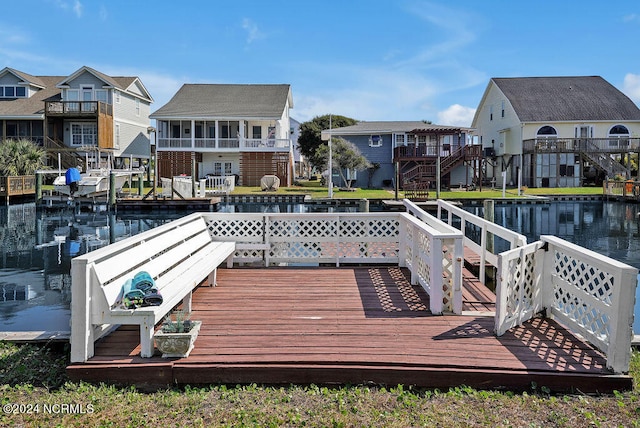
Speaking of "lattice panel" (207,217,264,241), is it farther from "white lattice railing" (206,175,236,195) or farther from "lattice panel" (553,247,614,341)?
"white lattice railing" (206,175,236,195)

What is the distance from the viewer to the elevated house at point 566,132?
43469mm

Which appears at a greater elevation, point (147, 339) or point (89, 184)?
point (89, 184)

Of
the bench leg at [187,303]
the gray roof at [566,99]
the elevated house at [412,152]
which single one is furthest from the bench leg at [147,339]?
the gray roof at [566,99]

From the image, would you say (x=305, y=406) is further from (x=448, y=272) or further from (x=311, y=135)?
(x=311, y=135)

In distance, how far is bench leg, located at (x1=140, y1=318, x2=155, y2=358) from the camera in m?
5.09

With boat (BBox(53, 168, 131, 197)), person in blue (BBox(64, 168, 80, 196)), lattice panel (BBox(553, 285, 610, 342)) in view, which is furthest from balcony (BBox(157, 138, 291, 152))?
lattice panel (BBox(553, 285, 610, 342))

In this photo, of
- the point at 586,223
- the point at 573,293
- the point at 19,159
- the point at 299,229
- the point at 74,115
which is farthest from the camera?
the point at 74,115

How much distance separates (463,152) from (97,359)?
39.1 m

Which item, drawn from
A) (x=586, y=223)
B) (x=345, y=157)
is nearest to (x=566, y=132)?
(x=345, y=157)

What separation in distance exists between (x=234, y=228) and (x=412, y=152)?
33.7 meters

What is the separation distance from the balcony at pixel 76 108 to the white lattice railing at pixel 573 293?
128 feet

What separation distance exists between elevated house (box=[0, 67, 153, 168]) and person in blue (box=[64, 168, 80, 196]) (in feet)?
21.2

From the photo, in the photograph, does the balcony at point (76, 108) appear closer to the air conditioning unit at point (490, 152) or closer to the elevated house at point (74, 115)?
the elevated house at point (74, 115)

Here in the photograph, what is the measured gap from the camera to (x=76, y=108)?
41188 millimetres
